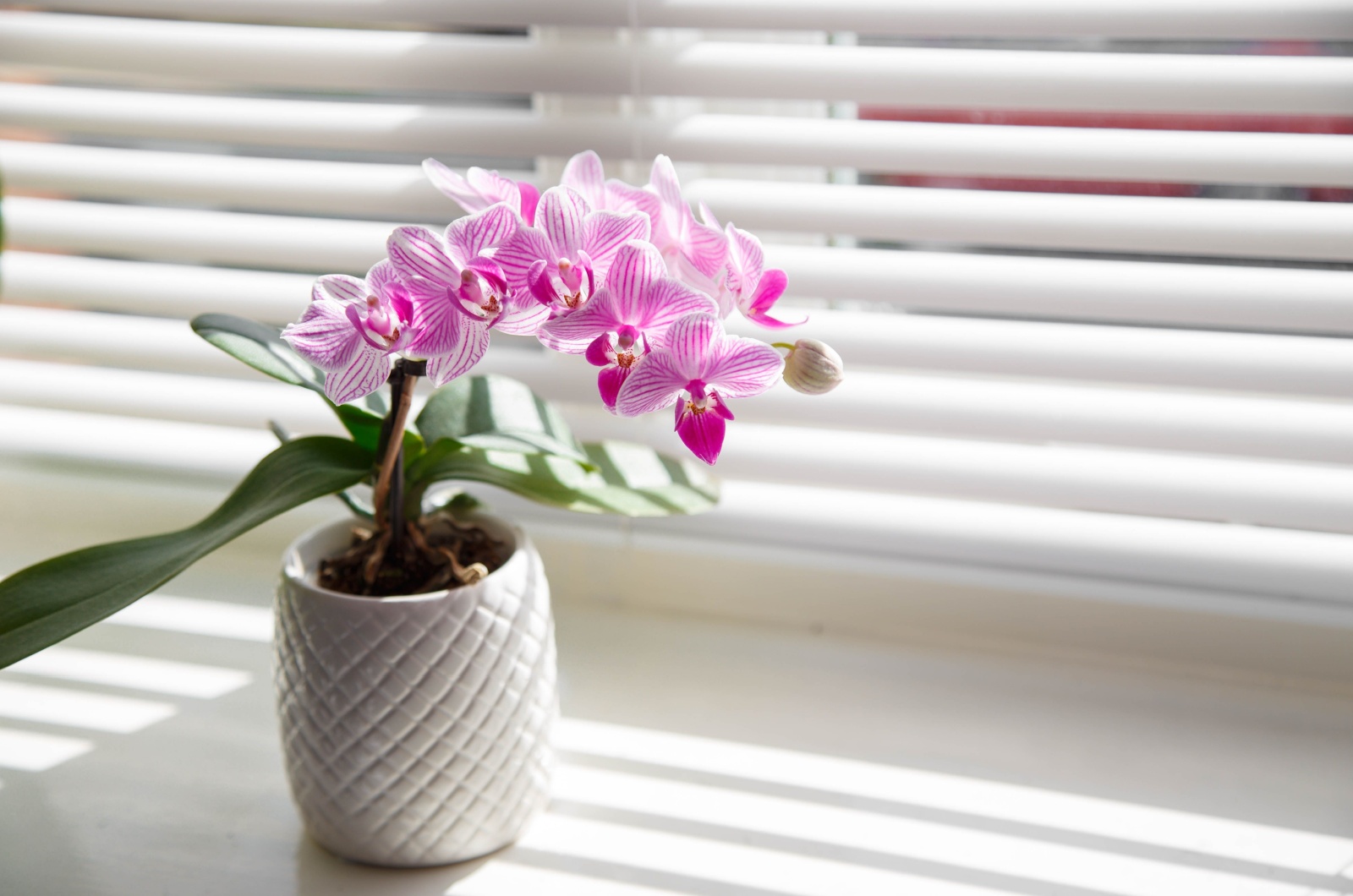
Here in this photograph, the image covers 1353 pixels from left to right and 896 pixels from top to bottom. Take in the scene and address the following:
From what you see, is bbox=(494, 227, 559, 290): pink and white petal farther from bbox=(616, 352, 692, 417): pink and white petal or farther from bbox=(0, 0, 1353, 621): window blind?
bbox=(0, 0, 1353, 621): window blind

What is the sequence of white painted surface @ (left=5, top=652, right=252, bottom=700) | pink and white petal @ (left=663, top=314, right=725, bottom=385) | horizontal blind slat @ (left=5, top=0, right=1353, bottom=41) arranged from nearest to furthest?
1. pink and white petal @ (left=663, top=314, right=725, bottom=385)
2. horizontal blind slat @ (left=5, top=0, right=1353, bottom=41)
3. white painted surface @ (left=5, top=652, right=252, bottom=700)

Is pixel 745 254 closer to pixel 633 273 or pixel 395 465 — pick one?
pixel 633 273

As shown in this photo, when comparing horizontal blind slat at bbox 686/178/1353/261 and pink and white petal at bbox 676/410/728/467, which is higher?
horizontal blind slat at bbox 686/178/1353/261

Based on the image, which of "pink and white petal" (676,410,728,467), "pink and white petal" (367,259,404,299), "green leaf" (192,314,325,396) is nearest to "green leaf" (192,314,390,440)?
"green leaf" (192,314,325,396)

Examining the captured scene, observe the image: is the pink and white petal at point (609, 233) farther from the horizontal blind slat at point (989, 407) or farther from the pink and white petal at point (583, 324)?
the horizontal blind slat at point (989, 407)

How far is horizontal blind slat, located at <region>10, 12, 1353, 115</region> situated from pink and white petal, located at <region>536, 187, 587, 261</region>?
13.1 inches

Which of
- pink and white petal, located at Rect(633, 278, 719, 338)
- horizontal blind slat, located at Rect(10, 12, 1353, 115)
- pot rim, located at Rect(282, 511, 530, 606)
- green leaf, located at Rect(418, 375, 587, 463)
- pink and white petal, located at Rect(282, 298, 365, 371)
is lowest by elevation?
pot rim, located at Rect(282, 511, 530, 606)

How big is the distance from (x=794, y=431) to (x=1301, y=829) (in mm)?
424

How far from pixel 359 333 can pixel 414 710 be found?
220 mm

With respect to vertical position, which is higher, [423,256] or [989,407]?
[423,256]

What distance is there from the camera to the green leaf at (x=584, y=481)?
0.71m

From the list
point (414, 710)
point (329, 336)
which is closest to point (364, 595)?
point (414, 710)

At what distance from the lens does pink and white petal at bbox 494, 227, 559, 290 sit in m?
0.55

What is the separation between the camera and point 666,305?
0.55m
